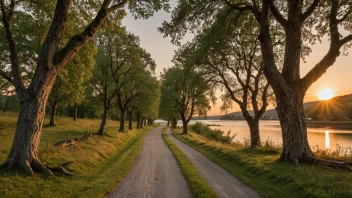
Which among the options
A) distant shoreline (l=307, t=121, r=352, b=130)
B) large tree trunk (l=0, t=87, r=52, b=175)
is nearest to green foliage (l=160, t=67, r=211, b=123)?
large tree trunk (l=0, t=87, r=52, b=175)

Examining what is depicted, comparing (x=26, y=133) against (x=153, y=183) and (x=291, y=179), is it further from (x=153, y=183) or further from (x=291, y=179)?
(x=291, y=179)

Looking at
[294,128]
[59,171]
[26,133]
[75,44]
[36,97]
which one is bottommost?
[59,171]

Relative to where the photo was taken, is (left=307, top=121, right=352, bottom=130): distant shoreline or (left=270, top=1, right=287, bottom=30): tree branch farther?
(left=307, top=121, right=352, bottom=130): distant shoreline

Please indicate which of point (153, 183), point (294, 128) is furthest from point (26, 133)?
point (294, 128)

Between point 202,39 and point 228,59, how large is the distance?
736 centimetres

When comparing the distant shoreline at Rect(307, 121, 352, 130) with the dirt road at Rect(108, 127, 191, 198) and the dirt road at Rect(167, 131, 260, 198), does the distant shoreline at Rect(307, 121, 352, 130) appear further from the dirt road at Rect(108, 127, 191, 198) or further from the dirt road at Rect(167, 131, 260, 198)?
the dirt road at Rect(108, 127, 191, 198)

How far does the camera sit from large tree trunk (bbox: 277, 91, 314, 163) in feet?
41.1

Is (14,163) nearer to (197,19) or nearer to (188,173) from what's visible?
(188,173)

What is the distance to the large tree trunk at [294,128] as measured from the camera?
41.1 feet

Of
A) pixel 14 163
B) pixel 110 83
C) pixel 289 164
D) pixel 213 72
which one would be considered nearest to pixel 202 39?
pixel 213 72

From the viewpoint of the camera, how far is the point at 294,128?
41.8 feet

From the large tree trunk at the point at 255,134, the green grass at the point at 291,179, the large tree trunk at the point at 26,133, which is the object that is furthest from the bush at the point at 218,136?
the large tree trunk at the point at 26,133

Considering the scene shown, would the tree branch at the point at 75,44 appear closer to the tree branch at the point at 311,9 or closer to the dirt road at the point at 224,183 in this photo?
the dirt road at the point at 224,183

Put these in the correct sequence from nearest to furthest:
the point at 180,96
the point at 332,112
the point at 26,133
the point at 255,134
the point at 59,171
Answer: the point at 26,133 → the point at 59,171 → the point at 255,134 → the point at 180,96 → the point at 332,112
